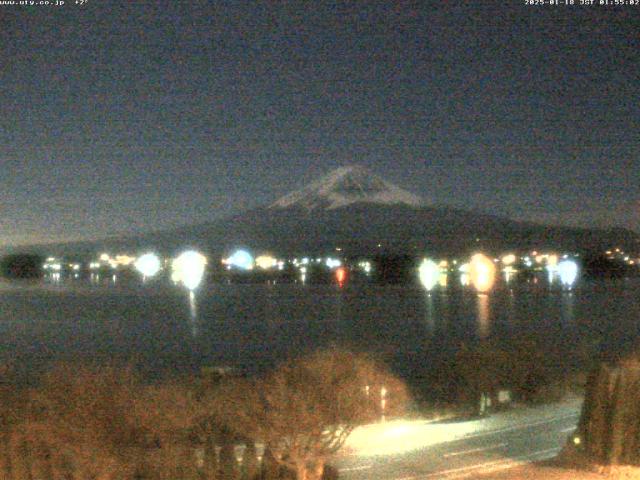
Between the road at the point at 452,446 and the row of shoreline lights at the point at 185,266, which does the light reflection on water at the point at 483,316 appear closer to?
the road at the point at 452,446

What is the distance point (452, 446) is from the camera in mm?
17141

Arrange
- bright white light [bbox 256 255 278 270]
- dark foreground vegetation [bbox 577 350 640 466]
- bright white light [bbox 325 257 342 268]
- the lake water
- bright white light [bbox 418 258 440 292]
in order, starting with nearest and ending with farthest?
1. dark foreground vegetation [bbox 577 350 640 466]
2. the lake water
3. bright white light [bbox 418 258 440 292]
4. bright white light [bbox 325 257 342 268]
5. bright white light [bbox 256 255 278 270]

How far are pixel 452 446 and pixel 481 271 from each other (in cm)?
8269

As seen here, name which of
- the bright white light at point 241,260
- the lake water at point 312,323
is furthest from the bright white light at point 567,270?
the bright white light at point 241,260

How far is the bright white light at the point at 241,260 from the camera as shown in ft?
375

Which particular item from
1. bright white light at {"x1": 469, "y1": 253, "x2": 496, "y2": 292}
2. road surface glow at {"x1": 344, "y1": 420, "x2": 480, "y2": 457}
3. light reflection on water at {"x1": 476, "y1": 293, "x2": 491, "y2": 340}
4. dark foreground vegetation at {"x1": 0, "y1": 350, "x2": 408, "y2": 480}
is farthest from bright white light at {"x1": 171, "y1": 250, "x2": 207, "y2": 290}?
dark foreground vegetation at {"x1": 0, "y1": 350, "x2": 408, "y2": 480}

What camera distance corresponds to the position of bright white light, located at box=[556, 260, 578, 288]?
97.0 m

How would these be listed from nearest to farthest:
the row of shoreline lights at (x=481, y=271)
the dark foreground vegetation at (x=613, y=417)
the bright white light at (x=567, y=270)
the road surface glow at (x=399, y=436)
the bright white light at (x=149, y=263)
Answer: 1. the dark foreground vegetation at (x=613, y=417)
2. the road surface glow at (x=399, y=436)
3. the row of shoreline lights at (x=481, y=271)
4. the bright white light at (x=567, y=270)
5. the bright white light at (x=149, y=263)

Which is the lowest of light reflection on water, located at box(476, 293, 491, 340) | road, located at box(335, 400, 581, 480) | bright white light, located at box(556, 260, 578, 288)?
road, located at box(335, 400, 581, 480)

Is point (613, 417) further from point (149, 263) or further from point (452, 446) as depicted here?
point (149, 263)

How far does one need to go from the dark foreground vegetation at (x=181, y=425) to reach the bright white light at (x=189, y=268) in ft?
332

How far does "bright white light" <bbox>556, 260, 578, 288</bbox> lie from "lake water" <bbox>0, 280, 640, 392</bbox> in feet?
9.36

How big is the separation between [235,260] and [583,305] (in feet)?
185

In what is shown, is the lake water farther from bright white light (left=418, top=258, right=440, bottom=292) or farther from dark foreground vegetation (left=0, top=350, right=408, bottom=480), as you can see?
dark foreground vegetation (left=0, top=350, right=408, bottom=480)
